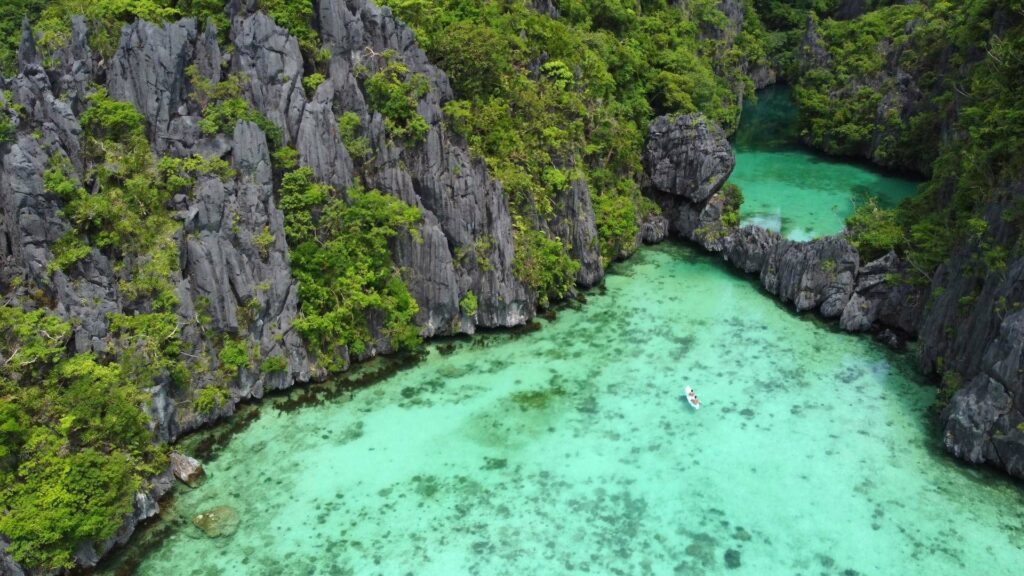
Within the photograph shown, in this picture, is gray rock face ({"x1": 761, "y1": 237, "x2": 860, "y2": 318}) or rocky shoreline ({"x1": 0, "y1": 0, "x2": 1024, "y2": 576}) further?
gray rock face ({"x1": 761, "y1": 237, "x2": 860, "y2": 318})

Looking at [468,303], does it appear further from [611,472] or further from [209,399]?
[209,399]

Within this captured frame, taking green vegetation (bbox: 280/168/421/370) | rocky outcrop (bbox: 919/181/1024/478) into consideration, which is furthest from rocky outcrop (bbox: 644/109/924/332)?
green vegetation (bbox: 280/168/421/370)

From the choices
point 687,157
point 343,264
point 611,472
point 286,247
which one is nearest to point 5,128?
point 286,247

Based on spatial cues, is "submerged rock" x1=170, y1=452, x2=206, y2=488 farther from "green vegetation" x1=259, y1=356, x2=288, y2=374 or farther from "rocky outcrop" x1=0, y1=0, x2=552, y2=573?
"green vegetation" x1=259, y1=356, x2=288, y2=374

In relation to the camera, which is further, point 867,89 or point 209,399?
point 867,89

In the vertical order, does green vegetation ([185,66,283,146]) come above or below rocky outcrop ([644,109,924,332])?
above

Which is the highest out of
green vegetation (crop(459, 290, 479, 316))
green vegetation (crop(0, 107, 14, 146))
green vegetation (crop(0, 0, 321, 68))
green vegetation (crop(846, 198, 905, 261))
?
green vegetation (crop(0, 0, 321, 68))

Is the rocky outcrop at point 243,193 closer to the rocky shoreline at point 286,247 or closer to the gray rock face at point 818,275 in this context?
the rocky shoreline at point 286,247
